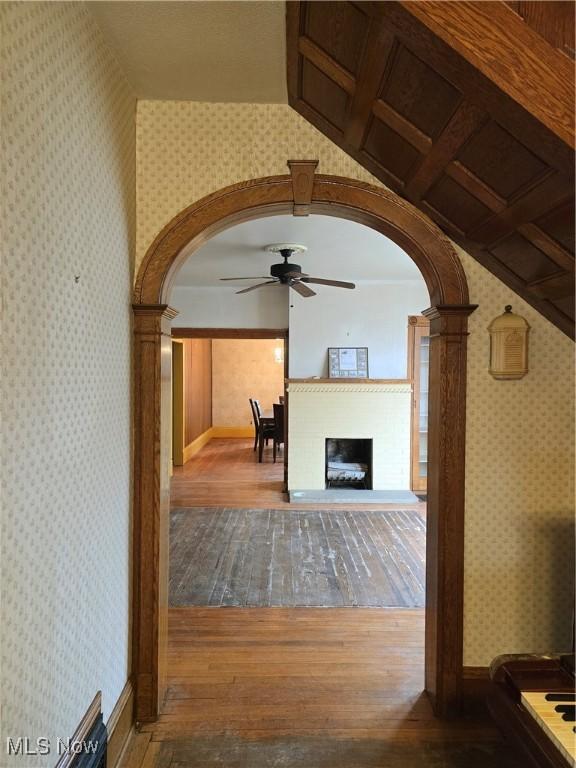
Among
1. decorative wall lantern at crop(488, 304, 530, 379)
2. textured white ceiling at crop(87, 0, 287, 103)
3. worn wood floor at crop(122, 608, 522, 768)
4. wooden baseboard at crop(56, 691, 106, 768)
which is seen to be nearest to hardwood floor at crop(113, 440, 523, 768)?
worn wood floor at crop(122, 608, 522, 768)

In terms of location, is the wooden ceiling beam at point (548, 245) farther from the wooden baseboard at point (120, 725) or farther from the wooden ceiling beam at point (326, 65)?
the wooden baseboard at point (120, 725)

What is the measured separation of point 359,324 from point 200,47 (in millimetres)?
4850

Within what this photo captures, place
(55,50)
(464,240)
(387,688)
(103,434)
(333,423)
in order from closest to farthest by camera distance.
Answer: (55,50)
(103,434)
(464,240)
(387,688)
(333,423)

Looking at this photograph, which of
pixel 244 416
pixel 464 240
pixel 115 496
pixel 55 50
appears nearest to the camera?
pixel 55 50

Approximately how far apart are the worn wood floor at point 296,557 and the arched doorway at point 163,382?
115 cm

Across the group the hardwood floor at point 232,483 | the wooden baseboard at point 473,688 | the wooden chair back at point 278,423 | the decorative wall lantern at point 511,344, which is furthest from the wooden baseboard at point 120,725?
the wooden chair back at point 278,423

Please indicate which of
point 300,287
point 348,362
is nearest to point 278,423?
point 348,362

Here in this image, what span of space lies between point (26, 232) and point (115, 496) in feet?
3.54

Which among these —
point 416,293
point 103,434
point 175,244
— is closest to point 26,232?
point 103,434

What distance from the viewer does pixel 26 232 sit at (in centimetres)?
120

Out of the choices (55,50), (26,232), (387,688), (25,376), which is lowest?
(387,688)

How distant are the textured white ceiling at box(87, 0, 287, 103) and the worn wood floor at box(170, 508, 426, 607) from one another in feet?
9.73

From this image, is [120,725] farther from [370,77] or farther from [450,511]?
[370,77]

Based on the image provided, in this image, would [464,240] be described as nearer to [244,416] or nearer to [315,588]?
[315,588]
